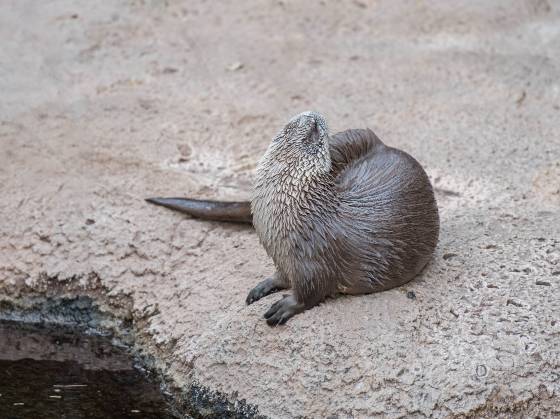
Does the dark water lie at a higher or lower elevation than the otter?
lower

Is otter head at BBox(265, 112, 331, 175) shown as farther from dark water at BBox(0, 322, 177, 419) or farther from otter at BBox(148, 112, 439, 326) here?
dark water at BBox(0, 322, 177, 419)

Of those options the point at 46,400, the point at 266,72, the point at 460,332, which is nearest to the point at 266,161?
the point at 460,332

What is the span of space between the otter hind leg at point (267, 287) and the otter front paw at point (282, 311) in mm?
140

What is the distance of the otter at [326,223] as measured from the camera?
341 cm

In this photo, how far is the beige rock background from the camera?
3.30 meters

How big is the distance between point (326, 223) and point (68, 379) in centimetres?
121

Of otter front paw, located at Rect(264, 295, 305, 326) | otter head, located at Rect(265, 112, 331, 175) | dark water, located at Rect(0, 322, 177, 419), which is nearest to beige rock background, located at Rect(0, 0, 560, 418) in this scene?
otter front paw, located at Rect(264, 295, 305, 326)

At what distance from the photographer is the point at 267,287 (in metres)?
3.62

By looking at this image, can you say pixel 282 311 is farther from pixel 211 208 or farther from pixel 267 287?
pixel 211 208

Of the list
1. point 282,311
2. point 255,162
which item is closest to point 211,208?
point 255,162

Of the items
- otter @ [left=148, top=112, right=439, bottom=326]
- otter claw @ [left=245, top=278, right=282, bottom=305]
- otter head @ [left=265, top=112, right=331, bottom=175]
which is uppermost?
otter head @ [left=265, top=112, right=331, bottom=175]

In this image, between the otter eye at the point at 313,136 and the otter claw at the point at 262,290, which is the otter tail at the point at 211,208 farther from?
the otter eye at the point at 313,136

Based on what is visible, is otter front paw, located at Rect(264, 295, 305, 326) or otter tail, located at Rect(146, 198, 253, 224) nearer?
otter front paw, located at Rect(264, 295, 305, 326)

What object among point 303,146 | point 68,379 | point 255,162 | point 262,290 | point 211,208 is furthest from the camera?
point 255,162
